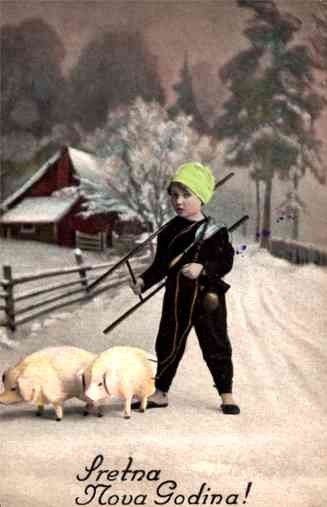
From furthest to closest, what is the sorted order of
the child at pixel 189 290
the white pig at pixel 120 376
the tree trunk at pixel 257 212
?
the tree trunk at pixel 257 212
the child at pixel 189 290
the white pig at pixel 120 376

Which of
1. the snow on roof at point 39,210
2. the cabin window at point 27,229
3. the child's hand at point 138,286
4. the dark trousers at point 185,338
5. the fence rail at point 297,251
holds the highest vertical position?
the snow on roof at point 39,210

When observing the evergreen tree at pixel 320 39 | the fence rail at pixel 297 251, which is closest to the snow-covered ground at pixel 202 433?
the fence rail at pixel 297 251

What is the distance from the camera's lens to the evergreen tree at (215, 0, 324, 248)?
8.54ft

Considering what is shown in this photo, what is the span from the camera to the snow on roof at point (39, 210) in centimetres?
266

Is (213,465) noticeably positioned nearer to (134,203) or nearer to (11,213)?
(134,203)

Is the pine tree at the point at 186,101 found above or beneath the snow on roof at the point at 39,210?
above

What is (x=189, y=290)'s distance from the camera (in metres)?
2.43

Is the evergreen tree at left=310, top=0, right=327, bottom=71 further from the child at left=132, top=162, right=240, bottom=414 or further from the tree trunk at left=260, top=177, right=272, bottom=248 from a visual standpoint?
the child at left=132, top=162, right=240, bottom=414

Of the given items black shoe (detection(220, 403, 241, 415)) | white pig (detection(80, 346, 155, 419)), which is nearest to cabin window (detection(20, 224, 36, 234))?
white pig (detection(80, 346, 155, 419))

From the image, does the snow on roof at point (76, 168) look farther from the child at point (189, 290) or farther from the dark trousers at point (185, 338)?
the dark trousers at point (185, 338)

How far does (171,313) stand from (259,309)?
1.28ft

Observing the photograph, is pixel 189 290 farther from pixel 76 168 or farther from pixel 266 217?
pixel 76 168

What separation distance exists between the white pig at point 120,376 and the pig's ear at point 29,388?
18 centimetres

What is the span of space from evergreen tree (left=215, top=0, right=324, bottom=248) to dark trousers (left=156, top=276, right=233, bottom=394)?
43 centimetres
